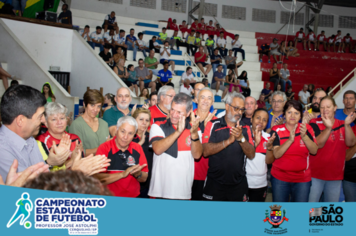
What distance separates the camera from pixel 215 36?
15.1 m

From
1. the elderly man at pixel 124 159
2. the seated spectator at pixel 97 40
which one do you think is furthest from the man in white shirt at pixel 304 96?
the elderly man at pixel 124 159

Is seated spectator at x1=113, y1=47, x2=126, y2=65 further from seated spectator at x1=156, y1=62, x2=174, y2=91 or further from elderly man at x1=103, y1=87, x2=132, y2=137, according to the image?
elderly man at x1=103, y1=87, x2=132, y2=137

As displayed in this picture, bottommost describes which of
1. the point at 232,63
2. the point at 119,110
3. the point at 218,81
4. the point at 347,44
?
the point at 119,110

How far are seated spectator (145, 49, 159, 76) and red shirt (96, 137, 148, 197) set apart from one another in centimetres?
855

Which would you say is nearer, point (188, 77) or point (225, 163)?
point (225, 163)

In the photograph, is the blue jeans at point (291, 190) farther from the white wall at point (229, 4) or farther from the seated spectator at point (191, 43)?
the white wall at point (229, 4)

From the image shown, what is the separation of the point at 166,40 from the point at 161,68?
1888 mm

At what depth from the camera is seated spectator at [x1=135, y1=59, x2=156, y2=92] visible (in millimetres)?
10016

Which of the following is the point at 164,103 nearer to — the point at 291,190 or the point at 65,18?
the point at 291,190

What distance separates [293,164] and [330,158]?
1.74 ft

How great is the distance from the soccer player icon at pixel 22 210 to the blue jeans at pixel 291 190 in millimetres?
2594

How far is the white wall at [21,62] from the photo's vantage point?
317 inches

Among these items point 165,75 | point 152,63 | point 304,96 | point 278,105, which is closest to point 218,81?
point 165,75

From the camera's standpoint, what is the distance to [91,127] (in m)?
3.35
